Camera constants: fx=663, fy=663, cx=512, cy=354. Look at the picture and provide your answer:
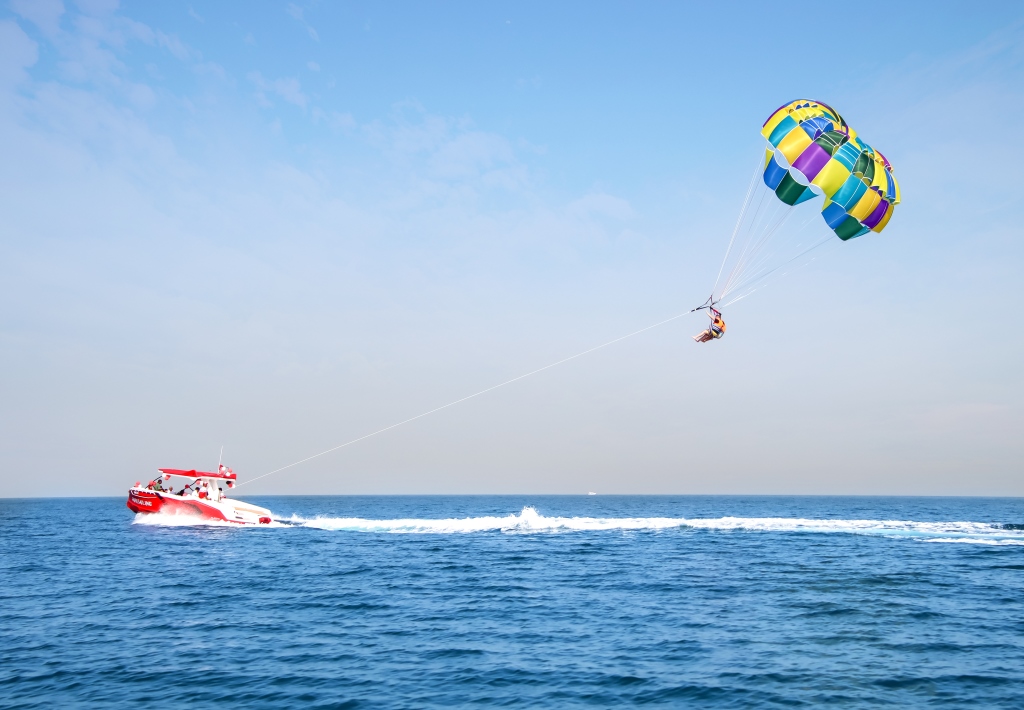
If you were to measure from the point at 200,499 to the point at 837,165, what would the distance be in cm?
4551

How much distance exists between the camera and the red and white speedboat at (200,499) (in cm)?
4816

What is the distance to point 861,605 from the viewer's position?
21.2 m

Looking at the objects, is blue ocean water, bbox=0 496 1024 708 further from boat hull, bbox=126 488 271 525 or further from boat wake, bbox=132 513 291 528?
boat wake, bbox=132 513 291 528

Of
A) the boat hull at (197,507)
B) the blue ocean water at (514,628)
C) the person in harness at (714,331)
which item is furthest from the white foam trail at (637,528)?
the person in harness at (714,331)

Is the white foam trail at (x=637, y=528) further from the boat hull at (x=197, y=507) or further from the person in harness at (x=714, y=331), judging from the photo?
the person in harness at (x=714, y=331)

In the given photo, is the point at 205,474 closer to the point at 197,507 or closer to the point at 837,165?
the point at 197,507

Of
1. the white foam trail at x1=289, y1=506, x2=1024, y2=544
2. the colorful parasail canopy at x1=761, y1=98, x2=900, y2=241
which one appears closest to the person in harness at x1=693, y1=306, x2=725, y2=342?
the colorful parasail canopy at x1=761, y1=98, x2=900, y2=241

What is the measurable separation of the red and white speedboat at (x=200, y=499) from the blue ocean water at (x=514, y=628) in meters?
11.9

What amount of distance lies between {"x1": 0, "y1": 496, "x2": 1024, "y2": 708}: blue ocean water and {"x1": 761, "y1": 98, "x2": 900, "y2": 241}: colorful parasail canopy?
1369 cm

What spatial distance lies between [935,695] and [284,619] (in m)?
16.8

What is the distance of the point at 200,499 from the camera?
4819cm

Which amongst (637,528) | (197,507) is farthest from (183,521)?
(637,528)

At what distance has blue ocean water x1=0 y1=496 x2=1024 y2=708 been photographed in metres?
13.4

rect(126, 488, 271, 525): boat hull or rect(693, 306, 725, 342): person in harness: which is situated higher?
rect(693, 306, 725, 342): person in harness
